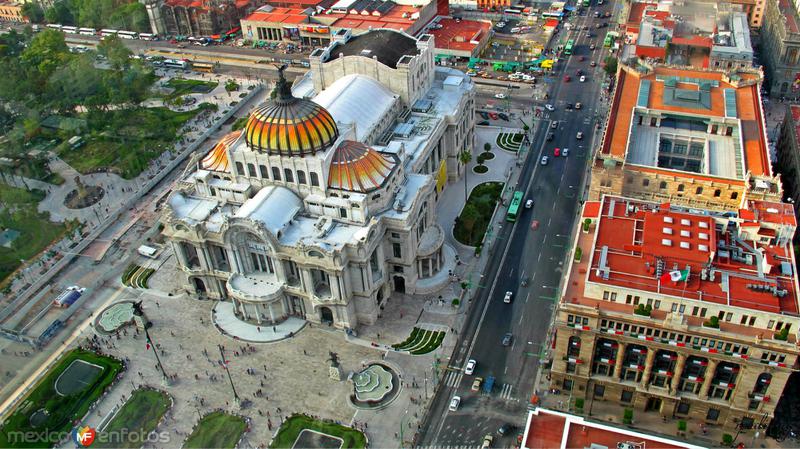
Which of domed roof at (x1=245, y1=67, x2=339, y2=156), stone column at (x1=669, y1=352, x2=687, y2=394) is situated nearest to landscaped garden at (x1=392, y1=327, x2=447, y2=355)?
domed roof at (x1=245, y1=67, x2=339, y2=156)

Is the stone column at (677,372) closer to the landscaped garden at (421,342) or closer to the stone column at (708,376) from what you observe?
the stone column at (708,376)

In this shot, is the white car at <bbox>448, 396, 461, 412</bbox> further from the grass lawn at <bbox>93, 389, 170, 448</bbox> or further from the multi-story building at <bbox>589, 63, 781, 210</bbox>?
the multi-story building at <bbox>589, 63, 781, 210</bbox>

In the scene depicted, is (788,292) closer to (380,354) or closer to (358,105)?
(380,354)

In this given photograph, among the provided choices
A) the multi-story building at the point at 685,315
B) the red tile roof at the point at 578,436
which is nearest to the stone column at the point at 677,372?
the multi-story building at the point at 685,315

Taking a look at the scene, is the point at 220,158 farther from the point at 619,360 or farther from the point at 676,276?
the point at 676,276

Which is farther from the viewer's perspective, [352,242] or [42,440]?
[352,242]

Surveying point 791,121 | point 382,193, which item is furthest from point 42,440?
point 791,121
